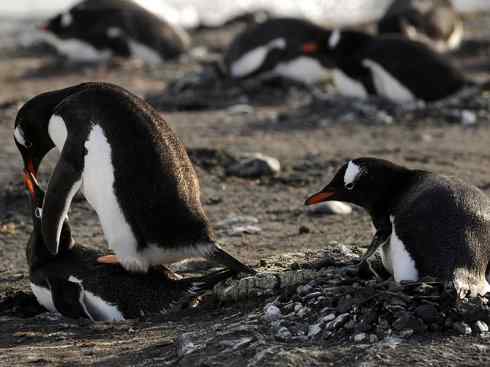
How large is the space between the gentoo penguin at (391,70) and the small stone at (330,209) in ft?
12.1

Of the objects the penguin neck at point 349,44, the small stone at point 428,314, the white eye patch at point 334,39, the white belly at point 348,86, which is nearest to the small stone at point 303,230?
the small stone at point 428,314

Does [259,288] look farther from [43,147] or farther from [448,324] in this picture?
[43,147]

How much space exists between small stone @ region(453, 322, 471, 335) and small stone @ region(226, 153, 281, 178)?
3.77 metres

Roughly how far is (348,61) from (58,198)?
606 cm

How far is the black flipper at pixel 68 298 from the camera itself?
4.98 meters

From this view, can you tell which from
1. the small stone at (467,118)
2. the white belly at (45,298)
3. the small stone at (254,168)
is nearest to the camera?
the white belly at (45,298)

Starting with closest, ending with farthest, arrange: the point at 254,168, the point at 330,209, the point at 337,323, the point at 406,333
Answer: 1. the point at 406,333
2. the point at 337,323
3. the point at 330,209
4. the point at 254,168

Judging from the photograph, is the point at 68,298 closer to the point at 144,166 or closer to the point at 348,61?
the point at 144,166

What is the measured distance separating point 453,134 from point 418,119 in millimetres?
704

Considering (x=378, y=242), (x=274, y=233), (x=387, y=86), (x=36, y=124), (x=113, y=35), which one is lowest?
(x=274, y=233)

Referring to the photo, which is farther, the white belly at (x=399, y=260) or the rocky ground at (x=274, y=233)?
the white belly at (x=399, y=260)

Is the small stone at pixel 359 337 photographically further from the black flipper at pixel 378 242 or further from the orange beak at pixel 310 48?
the orange beak at pixel 310 48

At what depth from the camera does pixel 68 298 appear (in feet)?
16.5

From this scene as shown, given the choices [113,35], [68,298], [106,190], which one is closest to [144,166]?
[106,190]
